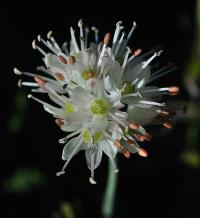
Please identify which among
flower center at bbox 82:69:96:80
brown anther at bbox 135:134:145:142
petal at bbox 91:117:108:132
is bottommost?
brown anther at bbox 135:134:145:142

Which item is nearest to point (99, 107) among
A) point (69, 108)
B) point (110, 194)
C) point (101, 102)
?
point (101, 102)

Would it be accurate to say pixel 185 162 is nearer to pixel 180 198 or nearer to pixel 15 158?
pixel 180 198

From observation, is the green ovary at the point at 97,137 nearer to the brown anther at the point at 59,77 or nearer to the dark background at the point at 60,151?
the brown anther at the point at 59,77

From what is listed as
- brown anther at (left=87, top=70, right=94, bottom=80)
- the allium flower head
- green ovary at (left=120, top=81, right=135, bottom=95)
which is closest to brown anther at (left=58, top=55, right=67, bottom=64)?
the allium flower head

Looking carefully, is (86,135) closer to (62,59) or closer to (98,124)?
(98,124)

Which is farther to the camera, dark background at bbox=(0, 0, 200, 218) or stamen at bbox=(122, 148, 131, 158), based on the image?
dark background at bbox=(0, 0, 200, 218)

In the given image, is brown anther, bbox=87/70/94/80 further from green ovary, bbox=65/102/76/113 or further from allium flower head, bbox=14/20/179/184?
green ovary, bbox=65/102/76/113

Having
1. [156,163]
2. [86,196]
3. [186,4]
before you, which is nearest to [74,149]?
[86,196]

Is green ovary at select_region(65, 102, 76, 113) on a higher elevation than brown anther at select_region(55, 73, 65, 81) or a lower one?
lower
